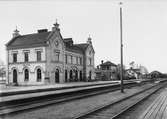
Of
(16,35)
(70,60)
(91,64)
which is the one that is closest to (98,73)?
(91,64)

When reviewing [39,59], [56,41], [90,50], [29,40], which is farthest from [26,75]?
[90,50]

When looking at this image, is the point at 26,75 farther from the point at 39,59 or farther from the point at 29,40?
the point at 29,40

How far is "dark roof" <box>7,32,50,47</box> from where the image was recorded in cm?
4085

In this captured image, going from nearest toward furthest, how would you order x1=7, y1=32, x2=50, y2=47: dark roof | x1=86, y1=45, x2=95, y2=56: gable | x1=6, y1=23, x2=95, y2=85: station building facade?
1. x1=6, y1=23, x2=95, y2=85: station building facade
2. x1=7, y1=32, x2=50, y2=47: dark roof
3. x1=86, y1=45, x2=95, y2=56: gable

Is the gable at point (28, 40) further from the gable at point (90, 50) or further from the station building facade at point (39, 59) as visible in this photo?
the gable at point (90, 50)

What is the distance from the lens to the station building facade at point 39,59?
4025 cm

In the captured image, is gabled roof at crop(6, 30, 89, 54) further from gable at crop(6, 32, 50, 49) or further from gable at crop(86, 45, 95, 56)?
gable at crop(86, 45, 95, 56)

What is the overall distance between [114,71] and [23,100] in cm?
6990

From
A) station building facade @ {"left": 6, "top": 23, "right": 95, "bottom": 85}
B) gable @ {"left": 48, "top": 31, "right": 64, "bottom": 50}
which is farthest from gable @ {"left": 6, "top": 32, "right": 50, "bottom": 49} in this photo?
gable @ {"left": 48, "top": 31, "right": 64, "bottom": 50}

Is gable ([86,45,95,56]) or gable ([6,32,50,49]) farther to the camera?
gable ([86,45,95,56])

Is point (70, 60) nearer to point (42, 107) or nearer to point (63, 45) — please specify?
point (63, 45)

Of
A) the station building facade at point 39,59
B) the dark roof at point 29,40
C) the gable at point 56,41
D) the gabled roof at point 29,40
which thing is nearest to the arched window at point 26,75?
the station building facade at point 39,59

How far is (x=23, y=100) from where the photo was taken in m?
14.7

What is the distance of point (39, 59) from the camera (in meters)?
40.8
